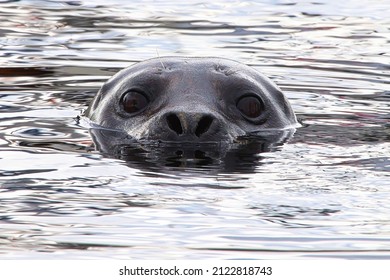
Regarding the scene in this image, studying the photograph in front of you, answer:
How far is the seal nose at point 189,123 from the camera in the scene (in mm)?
8344

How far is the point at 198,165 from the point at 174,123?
74 cm

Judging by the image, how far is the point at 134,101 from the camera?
895 cm

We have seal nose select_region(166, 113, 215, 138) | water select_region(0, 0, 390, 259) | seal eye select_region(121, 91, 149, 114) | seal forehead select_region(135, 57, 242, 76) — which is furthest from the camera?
seal forehead select_region(135, 57, 242, 76)

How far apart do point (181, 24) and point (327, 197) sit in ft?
26.4

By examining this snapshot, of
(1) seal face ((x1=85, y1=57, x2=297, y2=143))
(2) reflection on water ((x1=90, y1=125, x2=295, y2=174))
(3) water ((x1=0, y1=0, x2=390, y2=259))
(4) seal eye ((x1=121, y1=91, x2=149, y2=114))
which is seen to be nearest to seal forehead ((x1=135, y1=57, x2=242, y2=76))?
(1) seal face ((x1=85, y1=57, x2=297, y2=143))

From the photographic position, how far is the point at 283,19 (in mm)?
15211

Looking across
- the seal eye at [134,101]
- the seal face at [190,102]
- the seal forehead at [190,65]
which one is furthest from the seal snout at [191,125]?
the seal forehead at [190,65]

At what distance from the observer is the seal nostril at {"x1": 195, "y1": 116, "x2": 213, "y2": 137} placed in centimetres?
840

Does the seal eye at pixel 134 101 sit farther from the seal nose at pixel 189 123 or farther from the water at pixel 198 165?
the seal nose at pixel 189 123

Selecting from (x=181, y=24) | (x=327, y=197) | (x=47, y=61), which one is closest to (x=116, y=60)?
(x=47, y=61)

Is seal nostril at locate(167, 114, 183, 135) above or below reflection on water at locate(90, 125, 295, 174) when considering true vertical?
above

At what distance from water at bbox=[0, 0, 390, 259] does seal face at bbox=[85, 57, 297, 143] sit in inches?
11.7

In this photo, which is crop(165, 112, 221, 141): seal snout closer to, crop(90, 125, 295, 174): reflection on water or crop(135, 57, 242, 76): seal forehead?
crop(90, 125, 295, 174): reflection on water

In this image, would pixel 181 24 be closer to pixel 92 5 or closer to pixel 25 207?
pixel 92 5
